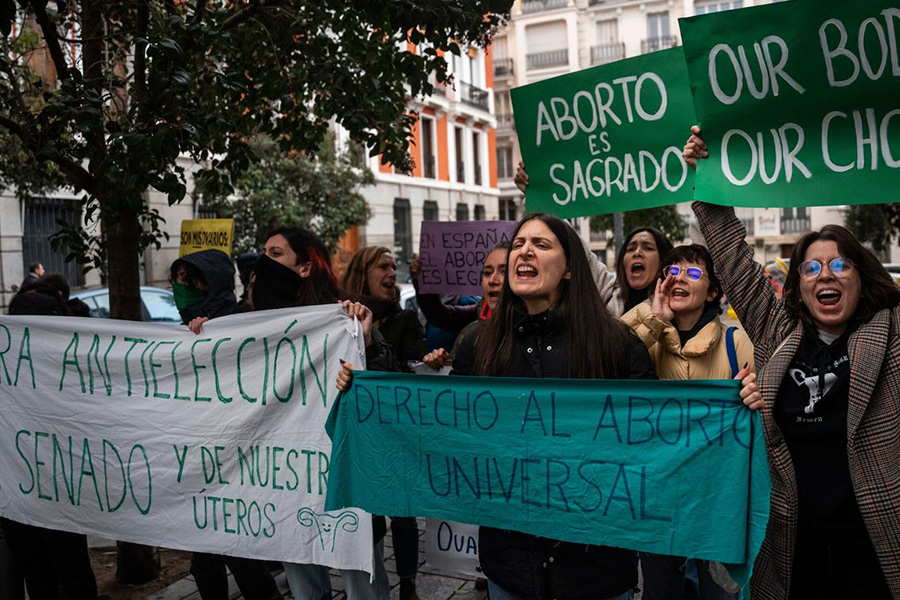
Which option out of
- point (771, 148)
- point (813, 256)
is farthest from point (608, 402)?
point (771, 148)

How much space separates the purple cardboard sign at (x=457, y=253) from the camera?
253 inches

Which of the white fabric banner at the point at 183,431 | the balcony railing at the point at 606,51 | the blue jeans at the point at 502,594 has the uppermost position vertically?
the balcony railing at the point at 606,51

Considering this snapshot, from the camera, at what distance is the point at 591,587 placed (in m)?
2.63

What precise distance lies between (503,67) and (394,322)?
1716 inches

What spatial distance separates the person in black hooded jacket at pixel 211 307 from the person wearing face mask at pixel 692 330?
174 cm

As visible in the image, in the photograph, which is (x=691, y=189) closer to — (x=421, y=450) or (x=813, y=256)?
(x=813, y=256)

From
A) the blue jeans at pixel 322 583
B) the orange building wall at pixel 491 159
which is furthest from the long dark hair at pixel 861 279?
the orange building wall at pixel 491 159

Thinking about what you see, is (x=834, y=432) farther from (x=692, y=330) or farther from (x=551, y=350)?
(x=692, y=330)

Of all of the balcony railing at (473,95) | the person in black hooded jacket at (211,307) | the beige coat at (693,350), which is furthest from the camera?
the balcony railing at (473,95)

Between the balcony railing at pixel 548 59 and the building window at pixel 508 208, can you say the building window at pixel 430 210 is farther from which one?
the balcony railing at pixel 548 59

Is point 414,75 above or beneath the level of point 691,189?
above

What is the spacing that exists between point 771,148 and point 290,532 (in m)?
2.46

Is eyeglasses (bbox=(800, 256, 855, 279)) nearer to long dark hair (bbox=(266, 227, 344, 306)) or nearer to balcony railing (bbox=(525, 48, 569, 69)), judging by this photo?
long dark hair (bbox=(266, 227, 344, 306))

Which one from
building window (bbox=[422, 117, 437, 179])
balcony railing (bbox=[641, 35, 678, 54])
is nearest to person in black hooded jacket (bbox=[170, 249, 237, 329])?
building window (bbox=[422, 117, 437, 179])
